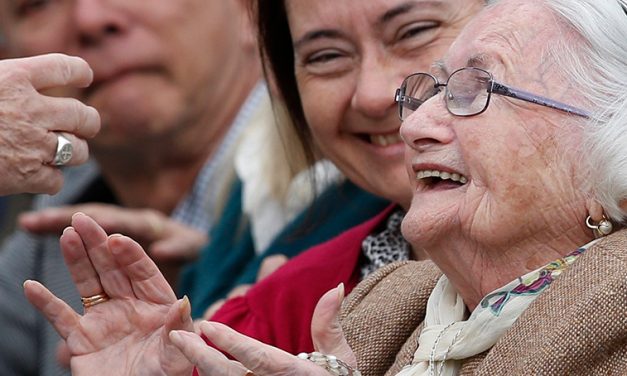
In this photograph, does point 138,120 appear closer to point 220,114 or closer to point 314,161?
point 220,114

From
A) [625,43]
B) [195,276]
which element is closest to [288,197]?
[195,276]

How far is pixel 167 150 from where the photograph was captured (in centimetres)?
446

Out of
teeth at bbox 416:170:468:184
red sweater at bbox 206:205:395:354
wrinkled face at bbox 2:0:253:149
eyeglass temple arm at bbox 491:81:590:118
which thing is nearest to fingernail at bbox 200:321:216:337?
teeth at bbox 416:170:468:184

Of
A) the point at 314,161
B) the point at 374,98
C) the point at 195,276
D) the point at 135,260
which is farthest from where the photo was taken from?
the point at 195,276

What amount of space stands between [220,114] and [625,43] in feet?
8.02

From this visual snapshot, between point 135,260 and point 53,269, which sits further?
point 53,269

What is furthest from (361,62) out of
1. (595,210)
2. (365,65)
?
(595,210)

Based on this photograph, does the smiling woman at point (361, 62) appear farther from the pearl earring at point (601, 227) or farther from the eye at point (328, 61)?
the pearl earring at point (601, 227)

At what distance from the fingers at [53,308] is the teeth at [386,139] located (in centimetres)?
86

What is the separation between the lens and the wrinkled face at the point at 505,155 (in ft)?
6.89

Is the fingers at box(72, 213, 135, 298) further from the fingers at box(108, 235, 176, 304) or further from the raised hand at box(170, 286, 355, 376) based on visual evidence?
the raised hand at box(170, 286, 355, 376)

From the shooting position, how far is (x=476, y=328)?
2074 millimetres

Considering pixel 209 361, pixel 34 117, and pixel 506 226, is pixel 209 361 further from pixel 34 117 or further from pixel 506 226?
pixel 34 117

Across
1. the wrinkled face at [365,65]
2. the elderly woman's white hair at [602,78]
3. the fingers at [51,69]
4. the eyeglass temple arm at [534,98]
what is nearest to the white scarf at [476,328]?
the elderly woman's white hair at [602,78]
